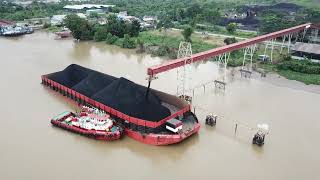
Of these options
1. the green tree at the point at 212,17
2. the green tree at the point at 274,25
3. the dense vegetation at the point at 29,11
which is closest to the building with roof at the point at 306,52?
the green tree at the point at 274,25

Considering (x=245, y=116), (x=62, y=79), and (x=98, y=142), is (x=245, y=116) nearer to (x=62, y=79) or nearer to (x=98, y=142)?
(x=98, y=142)

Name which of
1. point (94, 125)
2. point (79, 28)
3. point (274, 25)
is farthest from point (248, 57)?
point (79, 28)

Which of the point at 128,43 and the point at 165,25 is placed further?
the point at 165,25

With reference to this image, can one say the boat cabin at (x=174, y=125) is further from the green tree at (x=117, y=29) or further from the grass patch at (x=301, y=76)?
the green tree at (x=117, y=29)

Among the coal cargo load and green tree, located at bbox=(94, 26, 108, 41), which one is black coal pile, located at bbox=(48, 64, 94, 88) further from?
green tree, located at bbox=(94, 26, 108, 41)

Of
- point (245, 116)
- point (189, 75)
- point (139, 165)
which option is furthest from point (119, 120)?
point (189, 75)

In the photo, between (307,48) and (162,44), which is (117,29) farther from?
(307,48)
